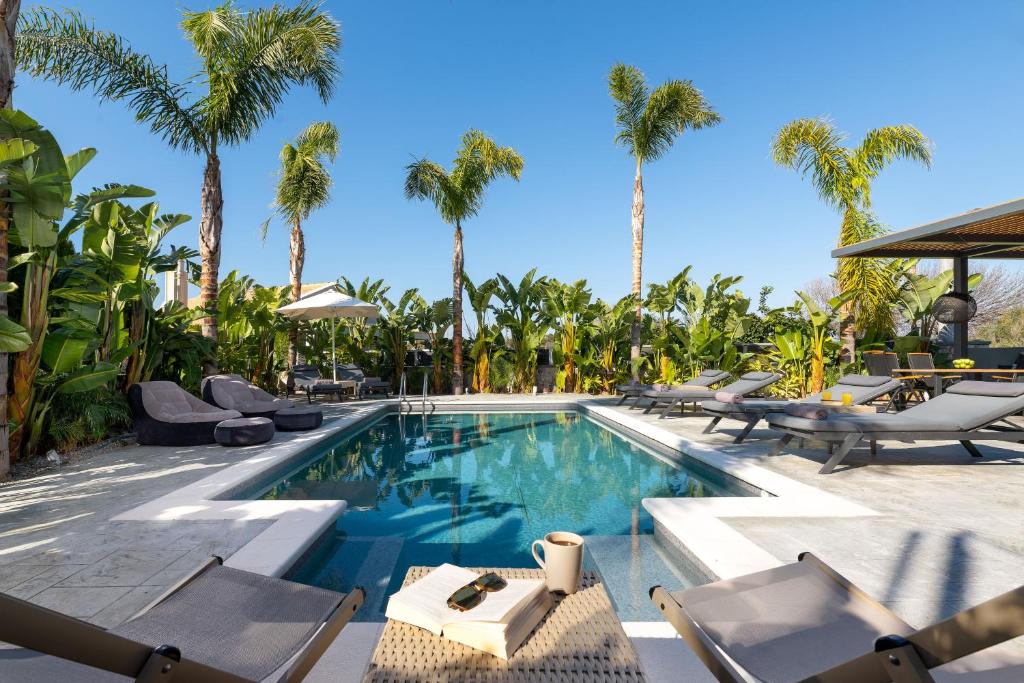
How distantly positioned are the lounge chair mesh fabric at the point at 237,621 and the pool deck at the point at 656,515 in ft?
1.21

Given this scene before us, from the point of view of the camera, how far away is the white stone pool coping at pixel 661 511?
2.89 metres

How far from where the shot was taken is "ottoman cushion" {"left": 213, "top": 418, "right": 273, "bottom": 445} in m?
6.46

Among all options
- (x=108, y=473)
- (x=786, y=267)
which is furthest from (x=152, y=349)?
(x=786, y=267)

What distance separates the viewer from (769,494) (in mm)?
4406

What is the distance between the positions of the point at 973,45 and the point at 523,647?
16.9 meters

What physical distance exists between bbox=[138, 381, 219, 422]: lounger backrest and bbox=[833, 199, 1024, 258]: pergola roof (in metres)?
11.1

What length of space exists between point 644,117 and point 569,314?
17.9ft

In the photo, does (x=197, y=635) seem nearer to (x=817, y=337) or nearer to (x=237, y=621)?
(x=237, y=621)

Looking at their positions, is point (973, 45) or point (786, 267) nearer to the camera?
point (973, 45)

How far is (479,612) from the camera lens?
1443 mm

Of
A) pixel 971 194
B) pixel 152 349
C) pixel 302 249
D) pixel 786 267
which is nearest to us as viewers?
pixel 152 349

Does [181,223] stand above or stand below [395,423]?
above

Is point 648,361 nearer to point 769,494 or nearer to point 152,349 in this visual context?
point 769,494

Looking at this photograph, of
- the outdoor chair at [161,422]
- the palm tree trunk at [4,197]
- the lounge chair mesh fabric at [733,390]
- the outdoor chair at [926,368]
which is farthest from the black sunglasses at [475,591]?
the outdoor chair at [926,368]
